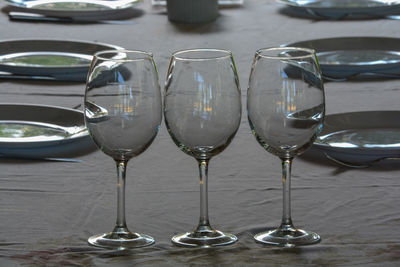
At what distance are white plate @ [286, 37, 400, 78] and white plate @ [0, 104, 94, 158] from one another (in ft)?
2.07

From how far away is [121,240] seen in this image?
0.84 m

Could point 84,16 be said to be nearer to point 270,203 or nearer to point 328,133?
point 328,133

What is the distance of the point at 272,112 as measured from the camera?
838mm

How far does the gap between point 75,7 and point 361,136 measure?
4.82 feet

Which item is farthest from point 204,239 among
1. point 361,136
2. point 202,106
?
point 361,136

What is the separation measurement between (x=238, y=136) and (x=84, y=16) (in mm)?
1230

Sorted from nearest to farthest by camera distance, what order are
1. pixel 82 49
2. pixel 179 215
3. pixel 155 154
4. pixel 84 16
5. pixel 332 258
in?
pixel 332 258 → pixel 179 215 → pixel 155 154 → pixel 82 49 → pixel 84 16

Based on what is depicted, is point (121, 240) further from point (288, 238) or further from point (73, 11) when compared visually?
point (73, 11)

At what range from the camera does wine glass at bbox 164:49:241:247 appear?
2.69 feet

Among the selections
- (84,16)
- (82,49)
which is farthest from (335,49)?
(84,16)

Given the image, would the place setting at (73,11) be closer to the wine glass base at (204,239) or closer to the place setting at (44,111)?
the place setting at (44,111)

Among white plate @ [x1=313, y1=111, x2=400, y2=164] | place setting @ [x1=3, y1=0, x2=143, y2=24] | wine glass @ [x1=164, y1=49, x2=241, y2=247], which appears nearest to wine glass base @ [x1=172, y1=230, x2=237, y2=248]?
wine glass @ [x1=164, y1=49, x2=241, y2=247]

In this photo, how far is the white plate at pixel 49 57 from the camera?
164cm

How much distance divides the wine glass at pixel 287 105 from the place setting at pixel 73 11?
155cm
